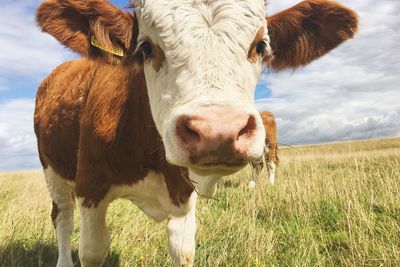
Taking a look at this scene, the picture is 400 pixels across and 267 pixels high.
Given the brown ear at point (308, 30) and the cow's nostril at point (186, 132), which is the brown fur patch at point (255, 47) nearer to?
the brown ear at point (308, 30)

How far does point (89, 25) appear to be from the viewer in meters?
3.38

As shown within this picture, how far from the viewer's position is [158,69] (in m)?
2.83

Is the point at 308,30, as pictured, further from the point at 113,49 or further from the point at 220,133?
the point at 220,133

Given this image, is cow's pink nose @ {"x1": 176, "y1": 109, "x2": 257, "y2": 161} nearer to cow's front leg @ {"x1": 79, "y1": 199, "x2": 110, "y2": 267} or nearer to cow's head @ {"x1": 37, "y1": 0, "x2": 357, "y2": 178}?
cow's head @ {"x1": 37, "y1": 0, "x2": 357, "y2": 178}

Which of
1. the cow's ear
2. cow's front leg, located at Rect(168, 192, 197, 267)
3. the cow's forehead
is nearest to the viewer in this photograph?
the cow's forehead

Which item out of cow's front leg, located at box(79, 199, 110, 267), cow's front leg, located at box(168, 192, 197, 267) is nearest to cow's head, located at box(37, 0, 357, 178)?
cow's front leg, located at box(79, 199, 110, 267)

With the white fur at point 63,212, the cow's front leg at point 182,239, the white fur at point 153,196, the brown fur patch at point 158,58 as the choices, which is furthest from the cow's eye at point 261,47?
the white fur at point 63,212

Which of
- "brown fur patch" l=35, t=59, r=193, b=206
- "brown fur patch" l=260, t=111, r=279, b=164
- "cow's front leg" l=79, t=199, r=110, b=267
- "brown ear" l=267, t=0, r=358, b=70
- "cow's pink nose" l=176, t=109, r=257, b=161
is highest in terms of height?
"cow's pink nose" l=176, t=109, r=257, b=161

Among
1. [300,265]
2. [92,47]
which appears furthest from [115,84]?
[300,265]

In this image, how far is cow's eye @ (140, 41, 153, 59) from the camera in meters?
2.97

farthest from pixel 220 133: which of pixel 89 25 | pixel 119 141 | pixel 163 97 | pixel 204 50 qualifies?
pixel 89 25

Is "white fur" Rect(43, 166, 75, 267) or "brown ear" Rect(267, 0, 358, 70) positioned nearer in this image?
"brown ear" Rect(267, 0, 358, 70)

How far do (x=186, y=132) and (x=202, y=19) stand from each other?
0.86 metres

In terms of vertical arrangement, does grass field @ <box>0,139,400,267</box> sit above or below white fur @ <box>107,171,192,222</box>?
below
